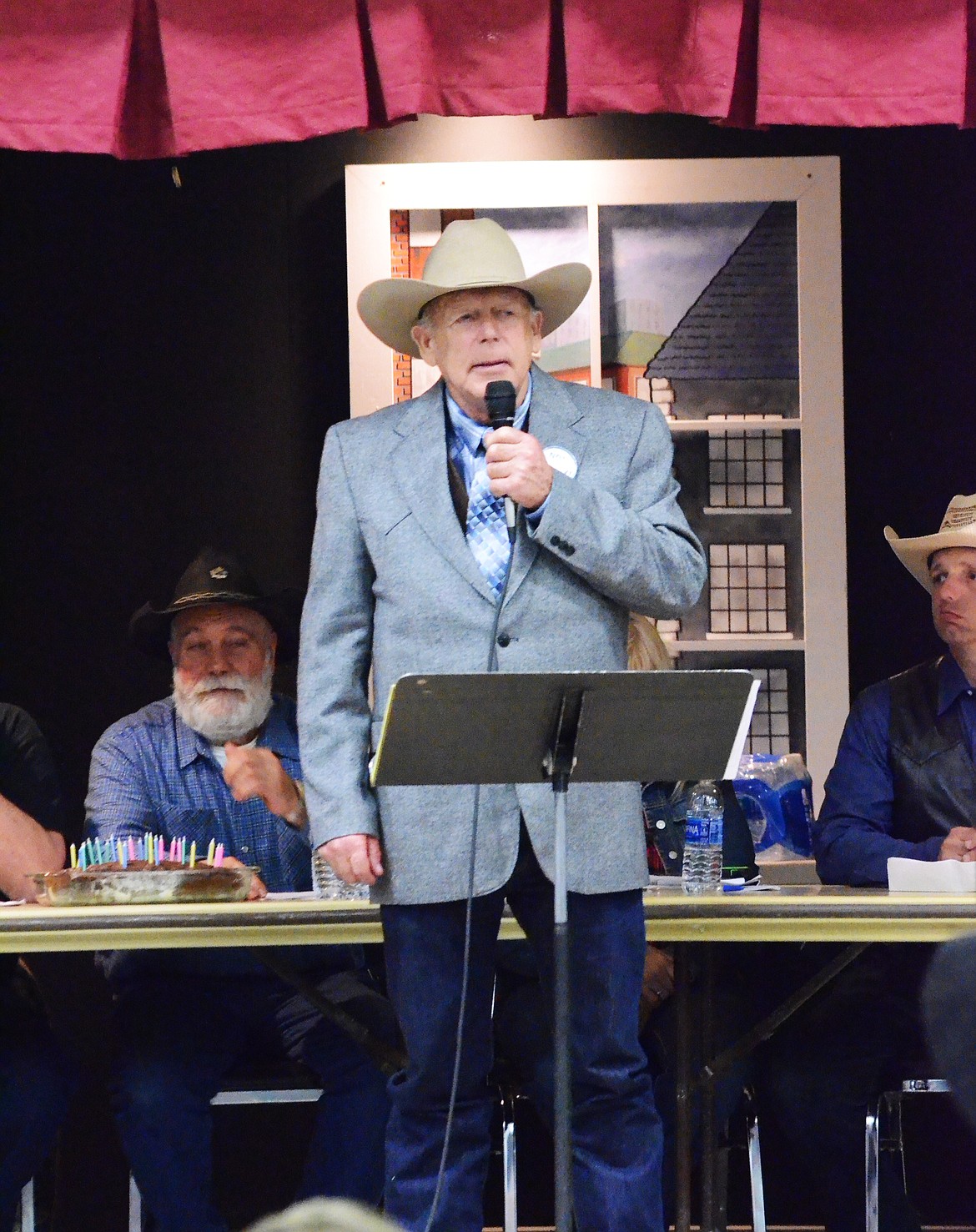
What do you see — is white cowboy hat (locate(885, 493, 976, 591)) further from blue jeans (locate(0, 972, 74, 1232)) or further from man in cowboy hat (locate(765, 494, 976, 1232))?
blue jeans (locate(0, 972, 74, 1232))

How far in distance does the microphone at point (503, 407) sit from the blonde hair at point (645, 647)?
153 cm

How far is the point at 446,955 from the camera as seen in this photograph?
285 cm

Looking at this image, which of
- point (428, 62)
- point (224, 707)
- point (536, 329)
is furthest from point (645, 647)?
point (428, 62)

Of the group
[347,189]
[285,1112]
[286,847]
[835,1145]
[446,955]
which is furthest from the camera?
[347,189]

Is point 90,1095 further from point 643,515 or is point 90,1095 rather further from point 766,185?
point 766,185

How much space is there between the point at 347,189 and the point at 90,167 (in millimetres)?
844

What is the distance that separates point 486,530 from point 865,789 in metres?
1.63

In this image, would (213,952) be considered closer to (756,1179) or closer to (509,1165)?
(509,1165)

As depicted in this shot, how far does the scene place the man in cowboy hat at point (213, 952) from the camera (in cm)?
368

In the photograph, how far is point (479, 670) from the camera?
288 centimetres

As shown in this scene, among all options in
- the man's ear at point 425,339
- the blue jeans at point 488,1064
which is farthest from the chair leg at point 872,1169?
the man's ear at point 425,339

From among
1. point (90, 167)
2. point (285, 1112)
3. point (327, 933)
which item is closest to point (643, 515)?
point (327, 933)

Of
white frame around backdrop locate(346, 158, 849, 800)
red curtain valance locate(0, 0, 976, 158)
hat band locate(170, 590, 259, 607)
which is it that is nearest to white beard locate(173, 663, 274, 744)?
hat band locate(170, 590, 259, 607)

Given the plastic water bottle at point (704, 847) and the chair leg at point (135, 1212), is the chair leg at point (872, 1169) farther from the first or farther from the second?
the chair leg at point (135, 1212)
